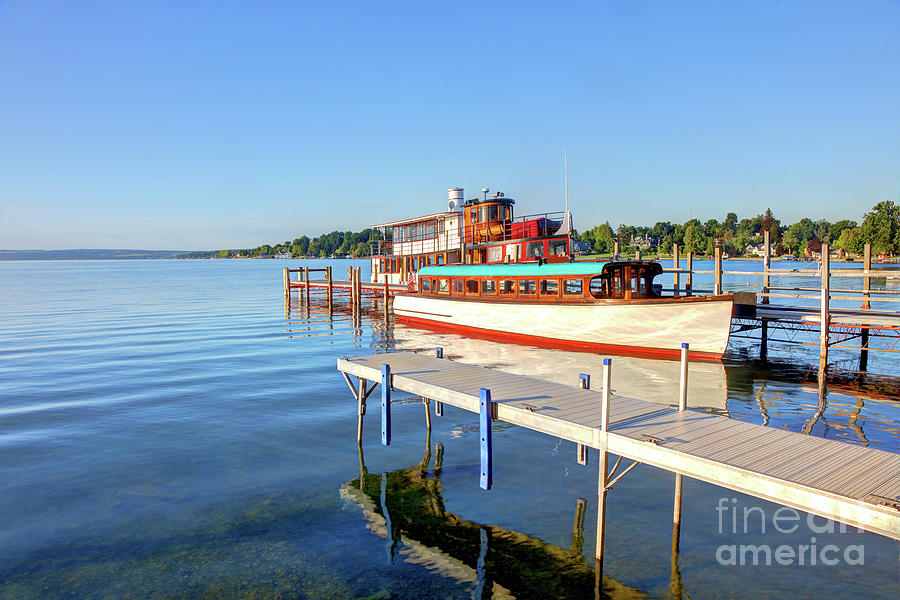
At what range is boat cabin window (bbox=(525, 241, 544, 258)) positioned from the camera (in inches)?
1247

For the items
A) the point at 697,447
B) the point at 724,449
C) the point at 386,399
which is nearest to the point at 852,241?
the point at 386,399

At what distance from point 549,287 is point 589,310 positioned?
2816 mm

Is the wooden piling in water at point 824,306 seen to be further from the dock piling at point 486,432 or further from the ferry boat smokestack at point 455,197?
the ferry boat smokestack at point 455,197

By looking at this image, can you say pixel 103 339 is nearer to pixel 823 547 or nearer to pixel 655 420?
pixel 655 420

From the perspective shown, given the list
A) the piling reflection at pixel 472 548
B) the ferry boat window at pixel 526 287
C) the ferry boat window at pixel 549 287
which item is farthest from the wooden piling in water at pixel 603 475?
the ferry boat window at pixel 526 287

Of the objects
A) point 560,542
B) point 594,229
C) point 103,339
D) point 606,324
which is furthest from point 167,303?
point 594,229

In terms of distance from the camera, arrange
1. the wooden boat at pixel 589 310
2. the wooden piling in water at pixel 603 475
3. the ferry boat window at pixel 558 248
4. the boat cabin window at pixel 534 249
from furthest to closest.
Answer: the boat cabin window at pixel 534 249 → the ferry boat window at pixel 558 248 → the wooden boat at pixel 589 310 → the wooden piling in water at pixel 603 475

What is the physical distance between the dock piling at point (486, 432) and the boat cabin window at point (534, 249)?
74.3 feet

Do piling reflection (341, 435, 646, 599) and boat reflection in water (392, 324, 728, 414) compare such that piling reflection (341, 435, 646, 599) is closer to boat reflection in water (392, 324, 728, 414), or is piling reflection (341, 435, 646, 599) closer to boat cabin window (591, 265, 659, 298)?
boat reflection in water (392, 324, 728, 414)

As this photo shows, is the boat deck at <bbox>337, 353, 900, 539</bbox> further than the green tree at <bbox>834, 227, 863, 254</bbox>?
No

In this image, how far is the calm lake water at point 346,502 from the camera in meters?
8.20

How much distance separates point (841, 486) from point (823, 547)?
3606 millimetres

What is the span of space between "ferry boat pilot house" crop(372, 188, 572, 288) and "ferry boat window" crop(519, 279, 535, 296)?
1.47 meters

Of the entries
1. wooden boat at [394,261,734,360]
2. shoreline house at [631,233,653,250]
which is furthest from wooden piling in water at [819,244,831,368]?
shoreline house at [631,233,653,250]
